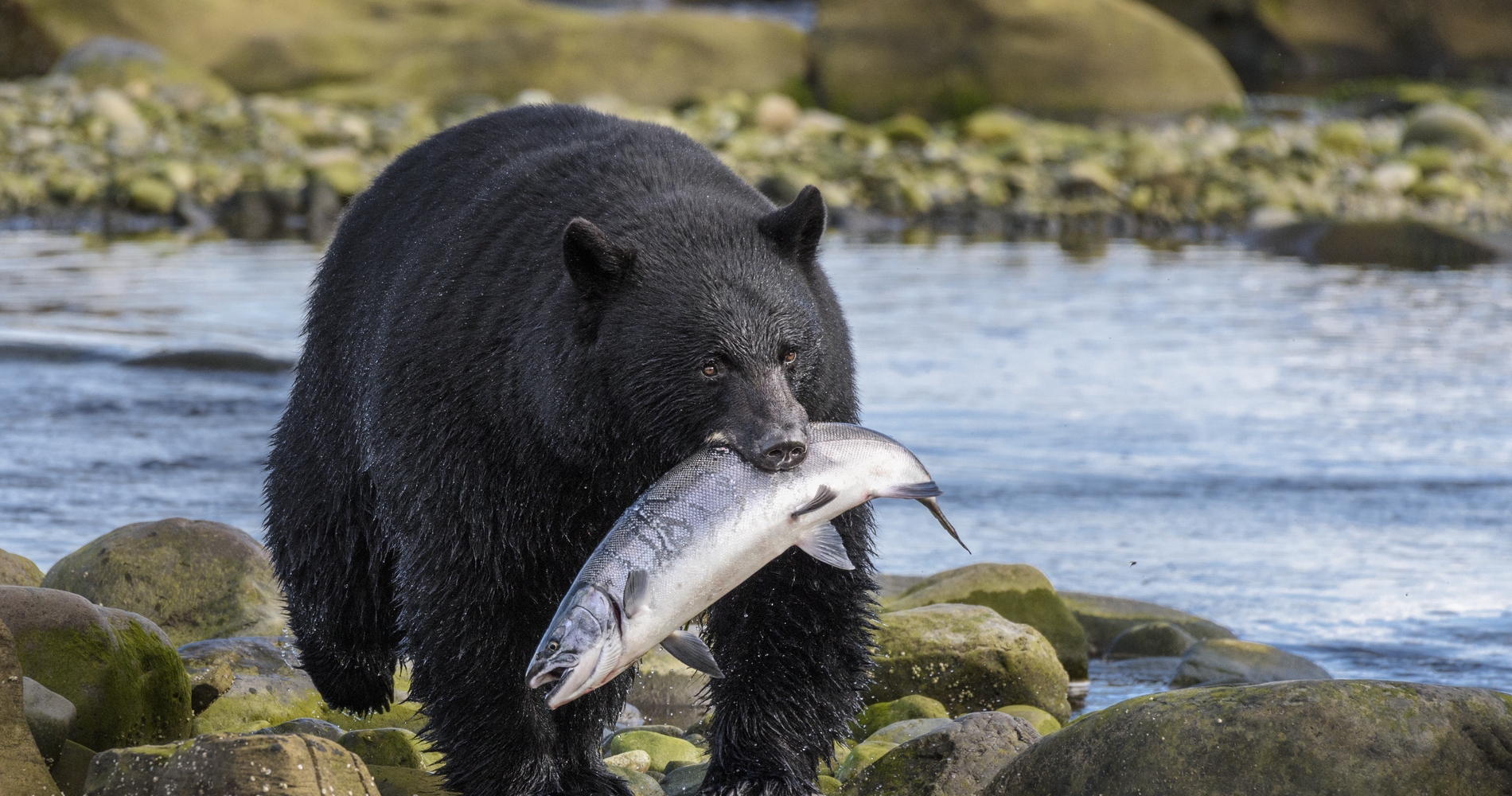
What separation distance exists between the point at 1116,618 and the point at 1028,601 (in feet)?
1.55

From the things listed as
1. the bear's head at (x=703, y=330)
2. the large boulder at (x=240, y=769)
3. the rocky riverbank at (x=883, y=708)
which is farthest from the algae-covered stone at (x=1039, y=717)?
the large boulder at (x=240, y=769)

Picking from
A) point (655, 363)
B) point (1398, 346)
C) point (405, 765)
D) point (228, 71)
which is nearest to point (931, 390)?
point (1398, 346)

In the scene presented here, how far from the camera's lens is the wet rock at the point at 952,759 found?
4.00 meters

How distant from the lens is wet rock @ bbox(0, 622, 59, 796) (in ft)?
11.7

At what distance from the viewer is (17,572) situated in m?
5.29

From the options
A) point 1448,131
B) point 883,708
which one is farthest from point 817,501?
point 1448,131

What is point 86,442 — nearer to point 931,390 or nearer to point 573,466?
point 931,390

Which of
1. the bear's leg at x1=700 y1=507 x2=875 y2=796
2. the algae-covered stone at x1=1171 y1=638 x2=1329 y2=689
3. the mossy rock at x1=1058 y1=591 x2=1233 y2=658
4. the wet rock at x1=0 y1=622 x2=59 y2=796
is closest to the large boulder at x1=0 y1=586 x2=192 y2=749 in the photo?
the wet rock at x1=0 y1=622 x2=59 y2=796

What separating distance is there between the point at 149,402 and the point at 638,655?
7.36 m

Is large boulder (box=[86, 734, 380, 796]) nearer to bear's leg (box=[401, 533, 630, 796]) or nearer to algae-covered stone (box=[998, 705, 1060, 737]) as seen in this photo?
bear's leg (box=[401, 533, 630, 796])

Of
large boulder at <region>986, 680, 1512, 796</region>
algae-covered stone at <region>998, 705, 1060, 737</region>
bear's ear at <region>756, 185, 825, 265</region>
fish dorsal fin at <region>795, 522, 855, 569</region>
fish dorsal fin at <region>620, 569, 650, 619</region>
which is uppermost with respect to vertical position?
bear's ear at <region>756, 185, 825, 265</region>

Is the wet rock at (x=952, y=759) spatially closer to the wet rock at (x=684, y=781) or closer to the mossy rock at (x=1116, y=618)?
→ the wet rock at (x=684, y=781)

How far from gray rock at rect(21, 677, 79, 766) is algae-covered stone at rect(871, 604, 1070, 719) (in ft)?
7.69

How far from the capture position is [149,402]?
A: 9.80 m
